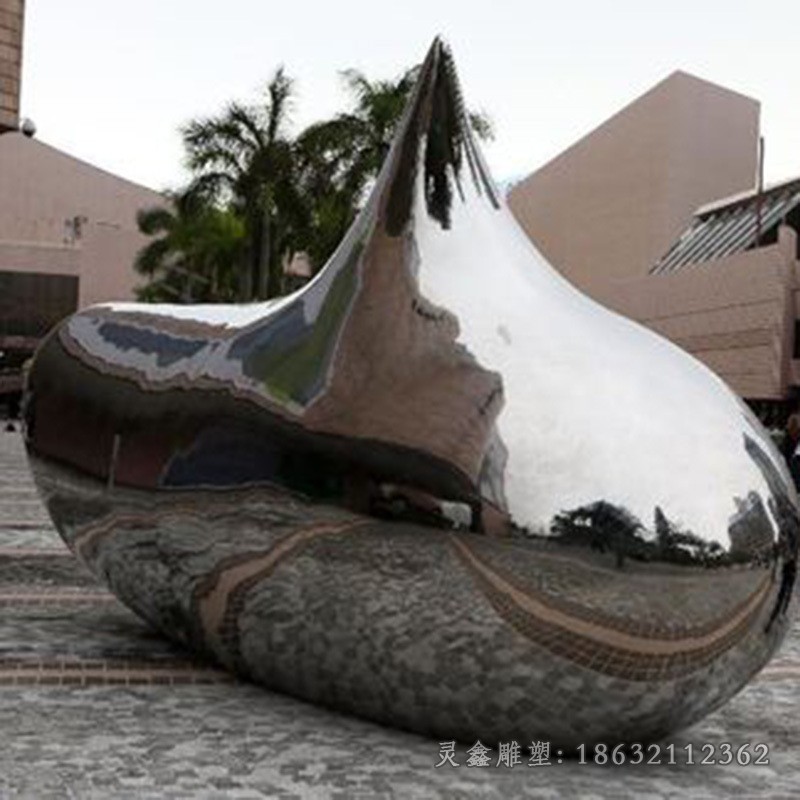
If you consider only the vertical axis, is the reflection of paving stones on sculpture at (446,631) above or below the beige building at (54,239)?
below

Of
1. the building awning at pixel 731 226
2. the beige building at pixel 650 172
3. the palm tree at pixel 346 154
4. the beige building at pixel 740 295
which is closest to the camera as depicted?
the palm tree at pixel 346 154

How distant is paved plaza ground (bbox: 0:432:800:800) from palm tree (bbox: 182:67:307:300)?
2331cm

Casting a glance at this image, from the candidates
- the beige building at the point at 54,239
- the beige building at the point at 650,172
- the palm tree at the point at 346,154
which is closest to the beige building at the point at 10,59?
the palm tree at the point at 346,154

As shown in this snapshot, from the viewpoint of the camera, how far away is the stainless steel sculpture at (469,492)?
4254mm

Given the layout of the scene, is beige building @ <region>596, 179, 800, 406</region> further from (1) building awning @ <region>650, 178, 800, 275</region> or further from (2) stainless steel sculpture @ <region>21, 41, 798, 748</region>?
(2) stainless steel sculpture @ <region>21, 41, 798, 748</region>

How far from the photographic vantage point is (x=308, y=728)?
485 centimetres

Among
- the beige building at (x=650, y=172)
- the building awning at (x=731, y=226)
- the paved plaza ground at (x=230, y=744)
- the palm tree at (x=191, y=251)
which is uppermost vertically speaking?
the beige building at (x=650, y=172)

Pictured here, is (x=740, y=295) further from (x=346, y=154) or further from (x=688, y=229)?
(x=346, y=154)

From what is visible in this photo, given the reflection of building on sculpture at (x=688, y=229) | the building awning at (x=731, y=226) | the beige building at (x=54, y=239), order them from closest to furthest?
the reflection of building on sculpture at (x=688, y=229)
the building awning at (x=731, y=226)
the beige building at (x=54, y=239)

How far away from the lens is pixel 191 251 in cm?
4019

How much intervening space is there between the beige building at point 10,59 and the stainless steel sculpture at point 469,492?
13425 millimetres

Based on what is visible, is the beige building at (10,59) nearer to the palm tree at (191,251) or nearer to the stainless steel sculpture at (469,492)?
the palm tree at (191,251)

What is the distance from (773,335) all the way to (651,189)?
24.4 metres

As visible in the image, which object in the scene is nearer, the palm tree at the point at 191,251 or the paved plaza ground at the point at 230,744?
the paved plaza ground at the point at 230,744
